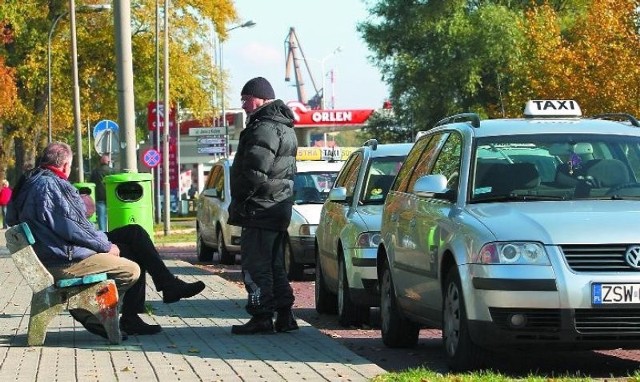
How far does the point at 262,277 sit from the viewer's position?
1233 cm

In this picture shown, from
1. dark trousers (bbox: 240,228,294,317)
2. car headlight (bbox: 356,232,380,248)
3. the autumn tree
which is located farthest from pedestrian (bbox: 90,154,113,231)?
the autumn tree

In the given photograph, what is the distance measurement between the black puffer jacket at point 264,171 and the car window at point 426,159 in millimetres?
1118

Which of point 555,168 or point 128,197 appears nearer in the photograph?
point 555,168

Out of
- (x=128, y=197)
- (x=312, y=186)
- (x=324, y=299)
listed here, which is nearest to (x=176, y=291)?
(x=324, y=299)

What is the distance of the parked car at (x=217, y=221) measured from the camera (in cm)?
2464

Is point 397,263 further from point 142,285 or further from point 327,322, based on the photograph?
point 327,322

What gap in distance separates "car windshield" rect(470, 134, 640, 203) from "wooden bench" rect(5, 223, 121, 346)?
2878mm

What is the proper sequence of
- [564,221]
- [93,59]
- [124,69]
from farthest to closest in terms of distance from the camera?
[93,59] < [124,69] < [564,221]

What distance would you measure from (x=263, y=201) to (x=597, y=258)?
3717mm

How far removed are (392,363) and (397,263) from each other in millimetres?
910

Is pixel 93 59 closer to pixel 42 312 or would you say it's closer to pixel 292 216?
pixel 292 216

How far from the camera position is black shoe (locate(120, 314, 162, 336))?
40.4ft

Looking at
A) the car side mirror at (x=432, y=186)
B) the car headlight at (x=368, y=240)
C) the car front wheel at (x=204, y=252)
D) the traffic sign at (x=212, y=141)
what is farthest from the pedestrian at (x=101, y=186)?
the car side mirror at (x=432, y=186)

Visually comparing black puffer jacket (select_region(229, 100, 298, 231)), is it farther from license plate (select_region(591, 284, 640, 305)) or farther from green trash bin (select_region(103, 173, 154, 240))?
green trash bin (select_region(103, 173, 154, 240))
